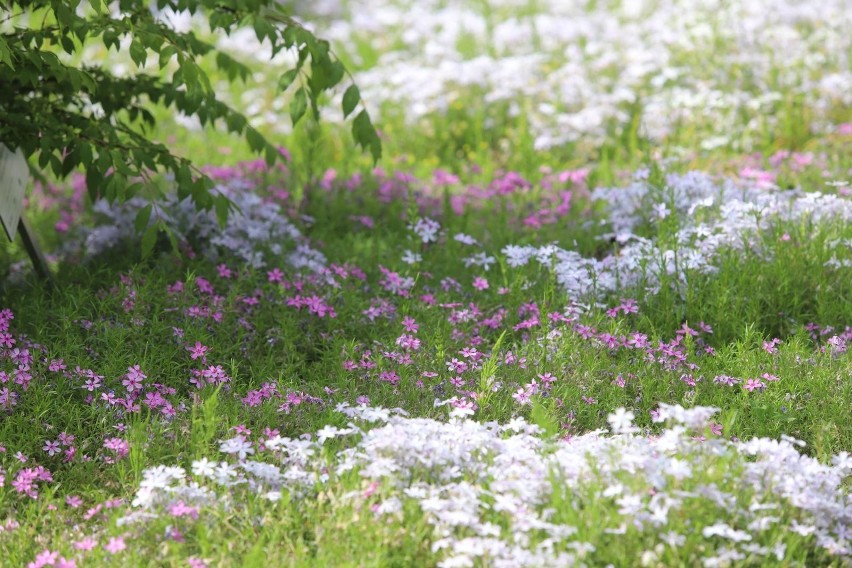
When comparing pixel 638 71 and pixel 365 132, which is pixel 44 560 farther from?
pixel 638 71

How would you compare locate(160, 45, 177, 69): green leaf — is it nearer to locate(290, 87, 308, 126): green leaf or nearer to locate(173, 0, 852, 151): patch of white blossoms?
locate(290, 87, 308, 126): green leaf

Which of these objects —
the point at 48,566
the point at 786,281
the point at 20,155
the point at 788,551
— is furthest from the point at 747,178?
the point at 48,566

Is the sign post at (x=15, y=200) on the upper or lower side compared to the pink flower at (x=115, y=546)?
upper

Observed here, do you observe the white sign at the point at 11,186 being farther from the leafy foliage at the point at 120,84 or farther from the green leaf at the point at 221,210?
the green leaf at the point at 221,210

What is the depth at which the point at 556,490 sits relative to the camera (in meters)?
2.89

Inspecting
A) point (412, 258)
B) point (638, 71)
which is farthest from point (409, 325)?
point (638, 71)

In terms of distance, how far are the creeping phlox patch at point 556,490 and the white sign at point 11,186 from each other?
173 cm

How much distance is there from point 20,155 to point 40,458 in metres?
1.88

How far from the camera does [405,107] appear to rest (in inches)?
346

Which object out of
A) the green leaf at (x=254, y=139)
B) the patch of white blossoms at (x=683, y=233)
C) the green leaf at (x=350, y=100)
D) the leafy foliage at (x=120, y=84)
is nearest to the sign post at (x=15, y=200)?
the leafy foliage at (x=120, y=84)

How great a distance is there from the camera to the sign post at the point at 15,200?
14.4 feet

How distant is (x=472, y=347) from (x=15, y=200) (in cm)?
230

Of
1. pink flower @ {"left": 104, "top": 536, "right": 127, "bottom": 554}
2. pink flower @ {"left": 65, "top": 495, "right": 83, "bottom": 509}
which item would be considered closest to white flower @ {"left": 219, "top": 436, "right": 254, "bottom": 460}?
pink flower @ {"left": 104, "top": 536, "right": 127, "bottom": 554}

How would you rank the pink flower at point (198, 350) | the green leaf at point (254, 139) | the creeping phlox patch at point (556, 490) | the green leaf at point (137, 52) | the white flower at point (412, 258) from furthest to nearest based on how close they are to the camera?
the white flower at point (412, 258) < the green leaf at point (254, 139) < the pink flower at point (198, 350) < the green leaf at point (137, 52) < the creeping phlox patch at point (556, 490)
